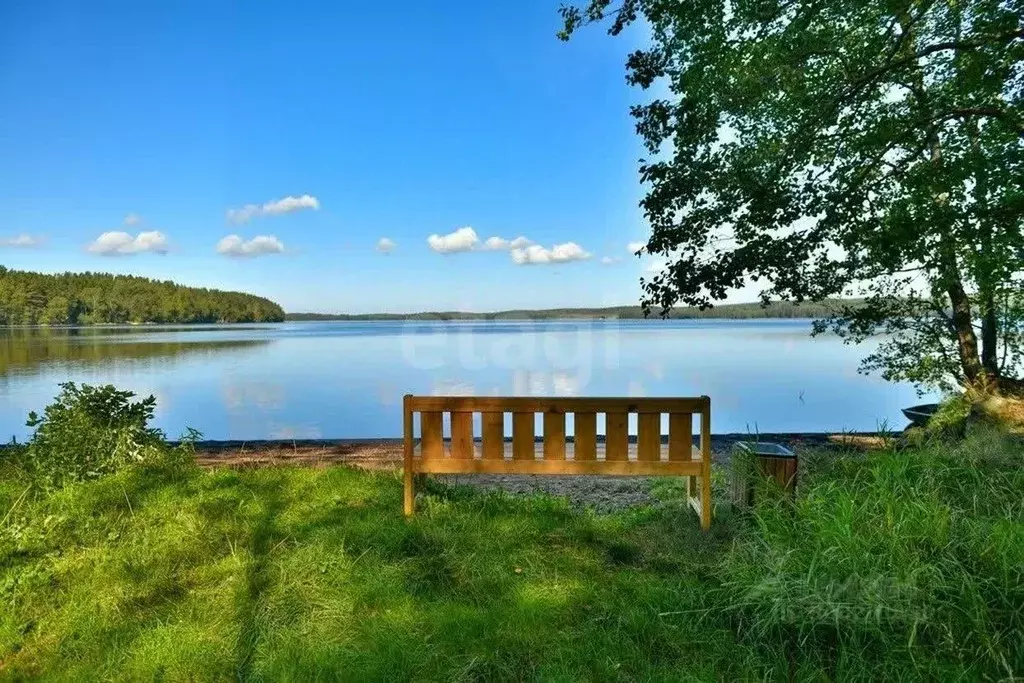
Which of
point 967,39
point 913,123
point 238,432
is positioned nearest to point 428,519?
point 913,123

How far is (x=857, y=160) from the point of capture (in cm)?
679

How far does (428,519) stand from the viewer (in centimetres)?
385

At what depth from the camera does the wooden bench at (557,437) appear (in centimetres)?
397

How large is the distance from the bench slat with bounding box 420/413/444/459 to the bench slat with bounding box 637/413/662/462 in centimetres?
139

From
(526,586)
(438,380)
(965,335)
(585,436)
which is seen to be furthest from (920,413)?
(438,380)

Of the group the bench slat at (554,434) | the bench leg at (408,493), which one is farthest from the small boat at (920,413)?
the bench leg at (408,493)

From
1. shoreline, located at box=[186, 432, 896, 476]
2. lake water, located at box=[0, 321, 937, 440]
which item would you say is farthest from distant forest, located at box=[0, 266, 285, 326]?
shoreline, located at box=[186, 432, 896, 476]

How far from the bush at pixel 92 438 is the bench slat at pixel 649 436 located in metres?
3.75

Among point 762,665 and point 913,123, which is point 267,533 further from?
point 913,123

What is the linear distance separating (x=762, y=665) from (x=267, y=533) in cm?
284

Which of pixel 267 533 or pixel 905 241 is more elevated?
pixel 905 241

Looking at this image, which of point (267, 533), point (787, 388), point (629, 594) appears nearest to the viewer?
point (629, 594)

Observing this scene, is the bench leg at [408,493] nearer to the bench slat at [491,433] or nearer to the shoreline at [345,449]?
the bench slat at [491,433]

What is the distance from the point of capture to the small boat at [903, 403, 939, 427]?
24.9 ft
